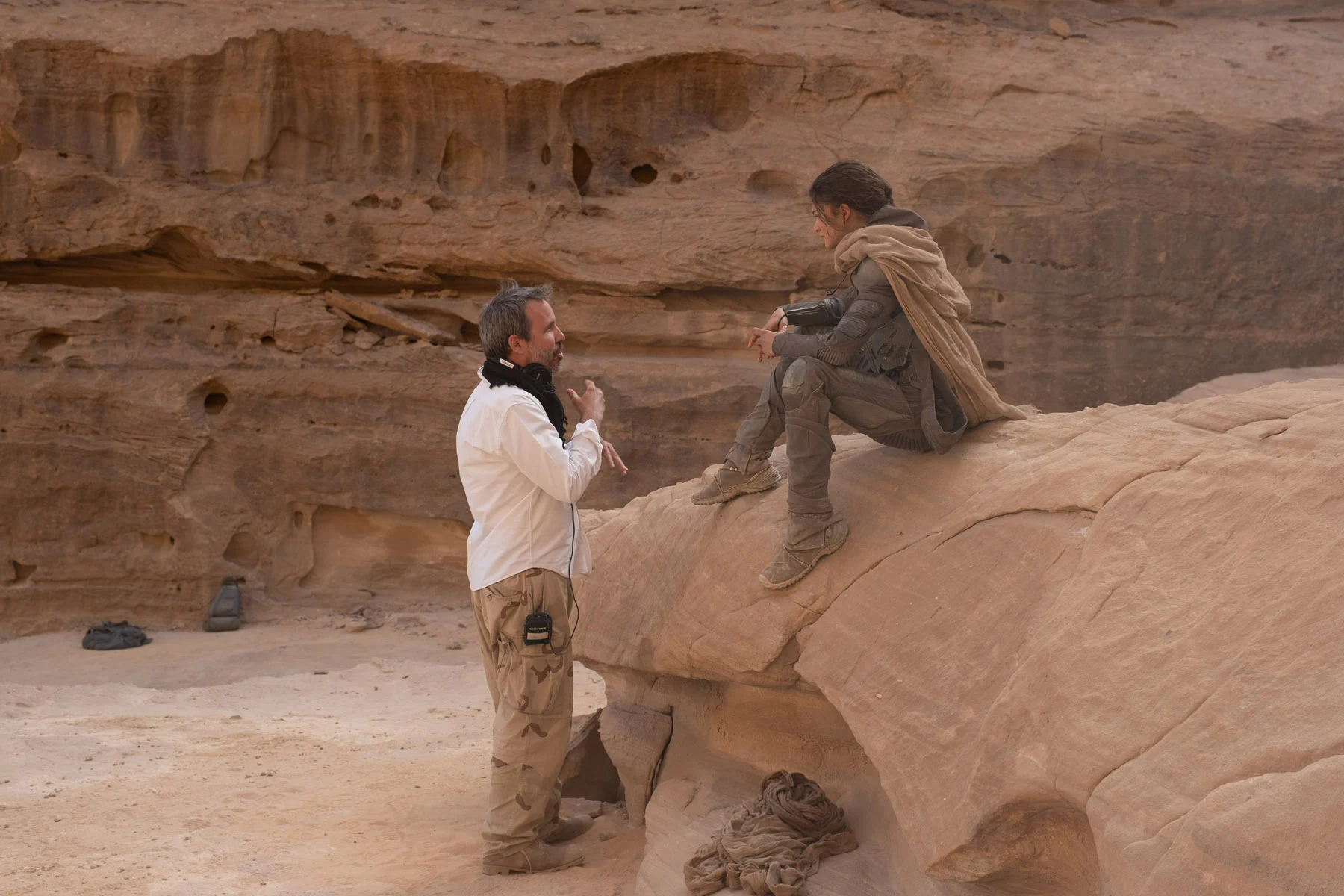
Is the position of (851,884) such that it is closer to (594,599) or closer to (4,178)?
(594,599)

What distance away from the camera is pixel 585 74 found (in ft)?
29.3

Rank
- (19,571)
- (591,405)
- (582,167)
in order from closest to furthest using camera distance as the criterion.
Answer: (591,405) < (19,571) < (582,167)

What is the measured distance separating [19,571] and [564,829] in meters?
6.27

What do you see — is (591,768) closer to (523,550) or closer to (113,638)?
(523,550)

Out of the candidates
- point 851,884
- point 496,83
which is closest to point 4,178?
point 496,83

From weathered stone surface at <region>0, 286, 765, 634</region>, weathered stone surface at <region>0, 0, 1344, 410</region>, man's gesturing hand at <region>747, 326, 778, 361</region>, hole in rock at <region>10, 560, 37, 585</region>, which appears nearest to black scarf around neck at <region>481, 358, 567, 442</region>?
man's gesturing hand at <region>747, 326, 778, 361</region>

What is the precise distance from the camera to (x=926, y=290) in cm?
379

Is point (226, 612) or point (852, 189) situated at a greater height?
point (852, 189)

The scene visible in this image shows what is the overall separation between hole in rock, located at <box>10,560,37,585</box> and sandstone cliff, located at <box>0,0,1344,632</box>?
2 cm

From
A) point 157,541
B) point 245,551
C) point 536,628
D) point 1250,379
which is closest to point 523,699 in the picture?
point 536,628

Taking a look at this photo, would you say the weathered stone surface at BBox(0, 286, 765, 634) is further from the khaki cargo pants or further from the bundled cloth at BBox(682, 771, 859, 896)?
the bundled cloth at BBox(682, 771, 859, 896)

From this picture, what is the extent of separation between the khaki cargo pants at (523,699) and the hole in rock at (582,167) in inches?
230

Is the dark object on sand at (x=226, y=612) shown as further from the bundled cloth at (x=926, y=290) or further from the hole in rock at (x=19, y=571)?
the bundled cloth at (x=926, y=290)

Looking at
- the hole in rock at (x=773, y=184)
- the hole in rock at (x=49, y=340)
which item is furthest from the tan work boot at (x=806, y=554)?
the hole in rock at (x=49, y=340)
